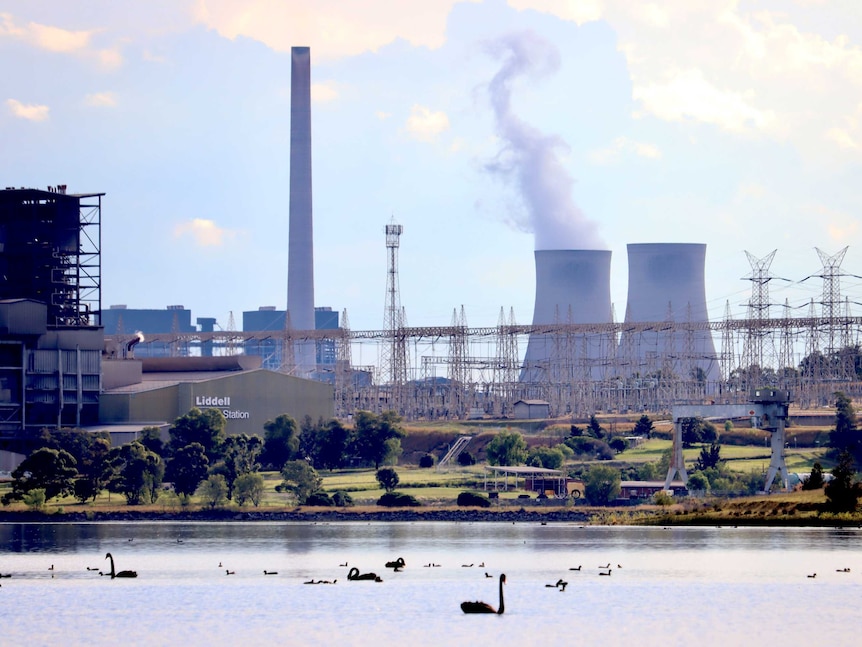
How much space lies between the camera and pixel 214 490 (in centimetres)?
9700

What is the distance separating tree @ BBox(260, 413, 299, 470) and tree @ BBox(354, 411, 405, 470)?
5.10 meters

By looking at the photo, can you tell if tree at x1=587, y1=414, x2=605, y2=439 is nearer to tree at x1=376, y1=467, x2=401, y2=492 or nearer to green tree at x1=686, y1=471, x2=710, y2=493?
tree at x1=376, y1=467, x2=401, y2=492

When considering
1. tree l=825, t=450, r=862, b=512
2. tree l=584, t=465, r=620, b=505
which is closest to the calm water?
tree l=825, t=450, r=862, b=512

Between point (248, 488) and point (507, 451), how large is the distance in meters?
21.8

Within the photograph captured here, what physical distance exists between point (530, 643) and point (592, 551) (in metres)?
27.6

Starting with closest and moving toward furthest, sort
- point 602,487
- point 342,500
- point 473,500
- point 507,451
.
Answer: point 473,500, point 602,487, point 342,500, point 507,451

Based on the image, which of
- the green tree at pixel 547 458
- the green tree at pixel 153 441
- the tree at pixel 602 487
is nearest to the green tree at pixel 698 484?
the tree at pixel 602 487

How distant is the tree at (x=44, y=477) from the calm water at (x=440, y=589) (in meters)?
15.6

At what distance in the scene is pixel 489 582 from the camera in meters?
57.5

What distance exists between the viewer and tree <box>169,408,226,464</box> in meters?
110

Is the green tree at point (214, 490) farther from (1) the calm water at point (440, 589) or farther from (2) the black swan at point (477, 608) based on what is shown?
(2) the black swan at point (477, 608)

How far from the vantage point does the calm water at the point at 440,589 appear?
44.4m

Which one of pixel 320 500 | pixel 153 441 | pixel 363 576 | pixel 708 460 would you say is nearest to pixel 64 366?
pixel 153 441

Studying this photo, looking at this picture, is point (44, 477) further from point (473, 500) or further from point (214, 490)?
point (473, 500)
